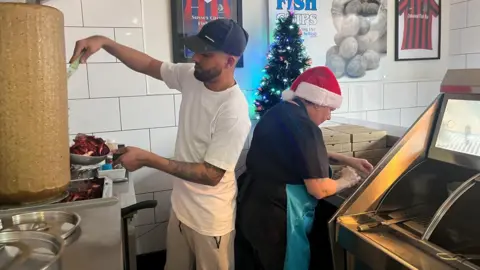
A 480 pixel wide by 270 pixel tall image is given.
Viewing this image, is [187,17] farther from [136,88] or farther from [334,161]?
[334,161]

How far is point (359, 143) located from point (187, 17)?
1084 millimetres

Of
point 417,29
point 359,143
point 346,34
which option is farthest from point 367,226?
point 417,29

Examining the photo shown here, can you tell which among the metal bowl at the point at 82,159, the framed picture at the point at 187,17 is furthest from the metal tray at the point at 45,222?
the framed picture at the point at 187,17

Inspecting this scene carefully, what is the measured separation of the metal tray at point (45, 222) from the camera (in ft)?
2.57

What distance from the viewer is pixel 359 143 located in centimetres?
200

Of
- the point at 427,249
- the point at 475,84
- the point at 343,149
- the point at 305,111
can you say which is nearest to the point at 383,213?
the point at 427,249

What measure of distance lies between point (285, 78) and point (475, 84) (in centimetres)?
129

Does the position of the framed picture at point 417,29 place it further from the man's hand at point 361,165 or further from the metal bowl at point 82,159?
the metal bowl at point 82,159

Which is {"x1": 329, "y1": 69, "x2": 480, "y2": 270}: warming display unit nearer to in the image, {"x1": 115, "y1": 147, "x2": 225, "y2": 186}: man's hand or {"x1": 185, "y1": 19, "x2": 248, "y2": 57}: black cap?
{"x1": 115, "y1": 147, "x2": 225, "y2": 186}: man's hand

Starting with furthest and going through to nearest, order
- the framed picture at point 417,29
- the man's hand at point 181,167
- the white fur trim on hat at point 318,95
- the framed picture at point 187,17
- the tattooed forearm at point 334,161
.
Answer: the framed picture at point 417,29, the framed picture at point 187,17, the tattooed forearm at point 334,161, the white fur trim on hat at point 318,95, the man's hand at point 181,167

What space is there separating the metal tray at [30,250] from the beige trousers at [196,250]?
2.78ft

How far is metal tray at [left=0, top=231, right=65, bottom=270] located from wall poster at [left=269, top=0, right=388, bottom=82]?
2.06 m

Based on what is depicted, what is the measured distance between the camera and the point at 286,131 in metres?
1.55

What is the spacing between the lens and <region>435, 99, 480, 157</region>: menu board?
109 centimetres
